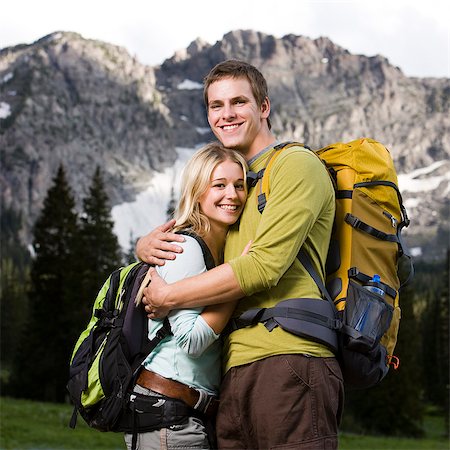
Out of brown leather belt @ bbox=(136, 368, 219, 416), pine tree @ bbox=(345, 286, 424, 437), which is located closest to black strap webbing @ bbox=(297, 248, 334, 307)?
brown leather belt @ bbox=(136, 368, 219, 416)

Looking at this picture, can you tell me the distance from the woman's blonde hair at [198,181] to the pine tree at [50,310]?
4013 cm

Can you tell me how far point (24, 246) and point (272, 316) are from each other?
186913 millimetres

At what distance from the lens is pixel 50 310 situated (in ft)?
148

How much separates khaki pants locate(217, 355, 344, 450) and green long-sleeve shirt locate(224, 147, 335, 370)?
0.08 m

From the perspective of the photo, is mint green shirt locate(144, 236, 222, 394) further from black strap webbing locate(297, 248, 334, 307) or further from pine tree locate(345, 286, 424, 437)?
pine tree locate(345, 286, 424, 437)

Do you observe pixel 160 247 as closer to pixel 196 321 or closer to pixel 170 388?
pixel 196 321

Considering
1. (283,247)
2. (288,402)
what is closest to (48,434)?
(288,402)

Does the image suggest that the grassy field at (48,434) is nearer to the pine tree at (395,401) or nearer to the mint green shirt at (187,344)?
the pine tree at (395,401)

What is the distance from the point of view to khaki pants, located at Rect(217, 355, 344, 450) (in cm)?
433

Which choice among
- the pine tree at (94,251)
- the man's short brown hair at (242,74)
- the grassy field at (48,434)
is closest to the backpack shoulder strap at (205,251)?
the man's short brown hair at (242,74)

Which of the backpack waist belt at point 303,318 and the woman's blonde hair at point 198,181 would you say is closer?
the backpack waist belt at point 303,318

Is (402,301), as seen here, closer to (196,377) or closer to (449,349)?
(449,349)

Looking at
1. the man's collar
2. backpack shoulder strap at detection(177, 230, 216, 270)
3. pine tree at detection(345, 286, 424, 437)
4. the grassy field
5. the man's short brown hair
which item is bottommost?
pine tree at detection(345, 286, 424, 437)

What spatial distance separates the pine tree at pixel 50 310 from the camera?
4428 centimetres
